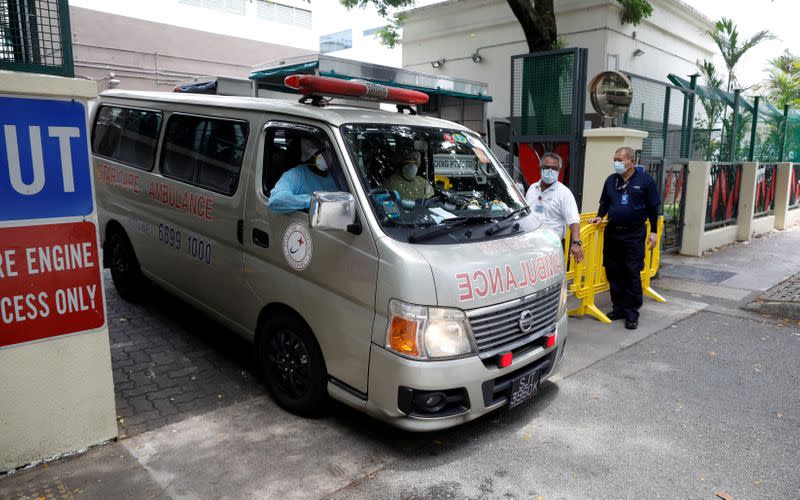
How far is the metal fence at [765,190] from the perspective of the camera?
40.6 ft

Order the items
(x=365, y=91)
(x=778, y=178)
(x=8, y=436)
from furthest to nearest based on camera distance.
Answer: (x=778, y=178) < (x=365, y=91) < (x=8, y=436)

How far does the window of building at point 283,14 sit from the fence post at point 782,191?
16.1 meters

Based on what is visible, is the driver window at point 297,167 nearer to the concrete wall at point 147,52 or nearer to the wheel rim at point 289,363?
the wheel rim at point 289,363

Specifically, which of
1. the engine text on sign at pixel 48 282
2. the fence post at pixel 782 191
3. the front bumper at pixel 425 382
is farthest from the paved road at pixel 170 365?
the fence post at pixel 782 191

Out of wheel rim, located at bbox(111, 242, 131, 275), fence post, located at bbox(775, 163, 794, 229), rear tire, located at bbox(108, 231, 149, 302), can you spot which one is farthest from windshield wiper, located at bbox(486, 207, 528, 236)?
fence post, located at bbox(775, 163, 794, 229)

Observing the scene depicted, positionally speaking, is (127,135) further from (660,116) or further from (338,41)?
(338,41)

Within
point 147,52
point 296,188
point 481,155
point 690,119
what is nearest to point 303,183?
point 296,188

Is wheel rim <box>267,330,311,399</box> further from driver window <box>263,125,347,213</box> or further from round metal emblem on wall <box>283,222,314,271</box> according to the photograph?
driver window <box>263,125,347,213</box>

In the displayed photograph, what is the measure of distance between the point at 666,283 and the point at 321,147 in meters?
6.18

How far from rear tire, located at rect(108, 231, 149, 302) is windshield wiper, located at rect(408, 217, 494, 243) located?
364 cm

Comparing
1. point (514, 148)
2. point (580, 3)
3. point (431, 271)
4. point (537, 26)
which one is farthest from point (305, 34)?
point (431, 271)

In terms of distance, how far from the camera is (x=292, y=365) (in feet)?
12.9

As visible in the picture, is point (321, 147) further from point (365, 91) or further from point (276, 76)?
point (276, 76)

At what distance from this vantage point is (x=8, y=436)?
3199mm
